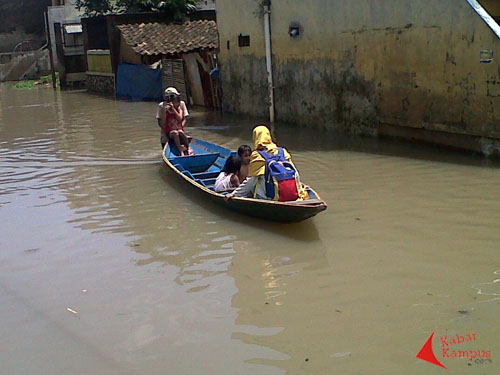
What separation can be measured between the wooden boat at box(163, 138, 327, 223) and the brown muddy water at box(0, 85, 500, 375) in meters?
0.20

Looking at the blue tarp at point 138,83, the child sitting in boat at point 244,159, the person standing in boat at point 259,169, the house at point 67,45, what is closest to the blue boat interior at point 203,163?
the child sitting in boat at point 244,159

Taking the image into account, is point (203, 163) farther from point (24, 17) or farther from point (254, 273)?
point (24, 17)

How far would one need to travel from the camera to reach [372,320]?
4.98 meters

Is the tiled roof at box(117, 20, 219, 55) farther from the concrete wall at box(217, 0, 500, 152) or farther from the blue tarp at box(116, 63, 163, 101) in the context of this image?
the concrete wall at box(217, 0, 500, 152)

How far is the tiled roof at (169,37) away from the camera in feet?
73.7

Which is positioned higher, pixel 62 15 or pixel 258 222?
pixel 62 15

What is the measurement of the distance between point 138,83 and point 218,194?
A: 16412 millimetres

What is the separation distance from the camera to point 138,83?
76.7 ft

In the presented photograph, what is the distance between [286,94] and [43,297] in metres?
9.69

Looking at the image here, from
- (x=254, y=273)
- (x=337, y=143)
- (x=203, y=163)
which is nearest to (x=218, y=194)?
(x=254, y=273)

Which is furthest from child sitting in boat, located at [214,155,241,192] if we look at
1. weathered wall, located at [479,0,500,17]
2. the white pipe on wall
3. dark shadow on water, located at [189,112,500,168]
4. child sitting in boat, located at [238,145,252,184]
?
the white pipe on wall

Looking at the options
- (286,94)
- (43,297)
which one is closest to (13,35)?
(286,94)

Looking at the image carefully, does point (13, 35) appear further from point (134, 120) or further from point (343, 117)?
point (343, 117)

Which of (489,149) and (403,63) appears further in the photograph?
(403,63)
